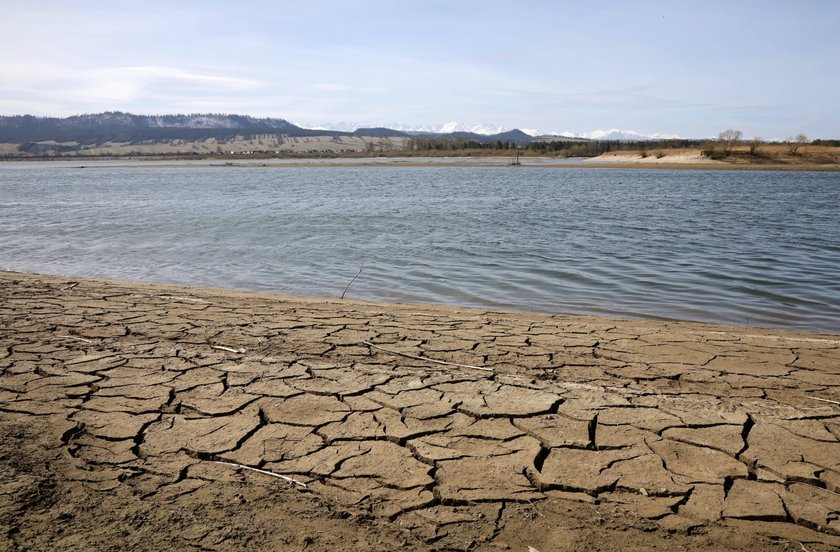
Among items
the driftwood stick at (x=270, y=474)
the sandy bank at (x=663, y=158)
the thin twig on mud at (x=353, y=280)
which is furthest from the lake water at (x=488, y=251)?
the sandy bank at (x=663, y=158)

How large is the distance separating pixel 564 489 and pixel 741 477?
947 millimetres

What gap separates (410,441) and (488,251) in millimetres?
10784

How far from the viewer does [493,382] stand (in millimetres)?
4527

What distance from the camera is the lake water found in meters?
9.53

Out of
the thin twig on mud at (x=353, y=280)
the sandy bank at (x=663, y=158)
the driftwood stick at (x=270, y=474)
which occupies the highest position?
the sandy bank at (x=663, y=158)

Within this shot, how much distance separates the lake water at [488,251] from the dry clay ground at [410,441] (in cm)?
372

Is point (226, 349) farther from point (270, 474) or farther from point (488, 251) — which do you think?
point (488, 251)

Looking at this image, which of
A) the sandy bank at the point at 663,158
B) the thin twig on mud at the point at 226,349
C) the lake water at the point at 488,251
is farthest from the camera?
the sandy bank at the point at 663,158

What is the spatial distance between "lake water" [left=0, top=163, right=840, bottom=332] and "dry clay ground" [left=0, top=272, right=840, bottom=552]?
372cm

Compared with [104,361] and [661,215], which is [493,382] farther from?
[661,215]

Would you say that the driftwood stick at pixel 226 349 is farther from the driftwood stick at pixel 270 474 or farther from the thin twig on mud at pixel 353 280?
the thin twig on mud at pixel 353 280

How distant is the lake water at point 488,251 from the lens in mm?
9531

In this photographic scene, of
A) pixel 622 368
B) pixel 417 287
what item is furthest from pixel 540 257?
pixel 622 368

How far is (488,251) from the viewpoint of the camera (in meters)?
14.1
